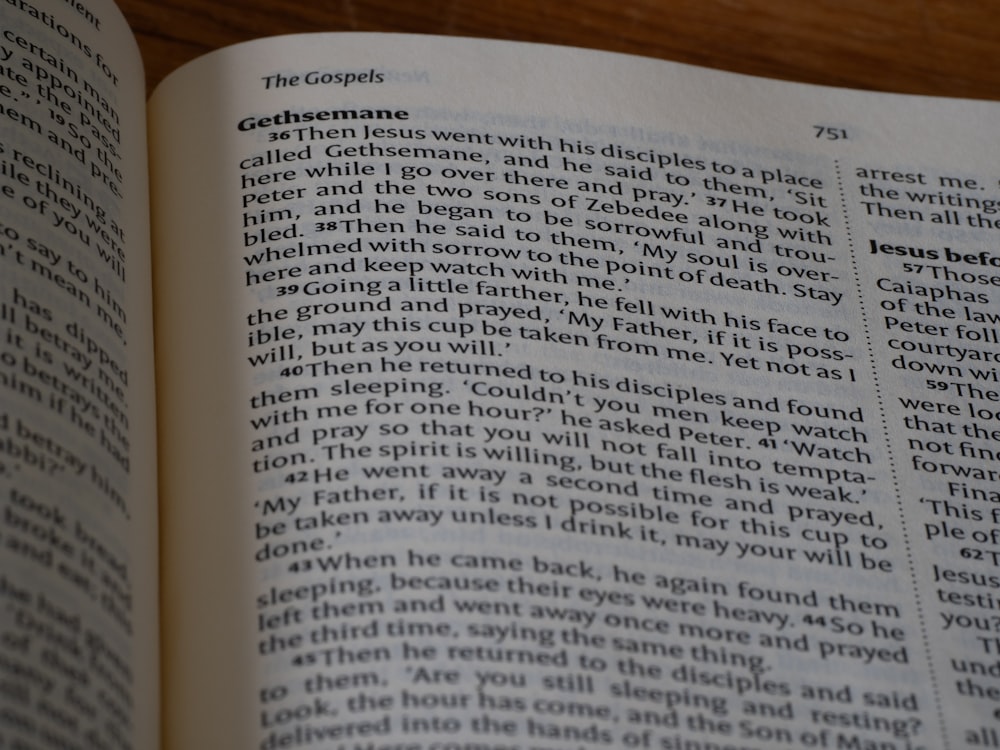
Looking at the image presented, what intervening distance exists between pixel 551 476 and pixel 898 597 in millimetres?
A: 168

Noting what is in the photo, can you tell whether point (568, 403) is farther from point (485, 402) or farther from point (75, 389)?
point (75, 389)

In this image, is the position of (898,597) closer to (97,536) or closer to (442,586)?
(442,586)

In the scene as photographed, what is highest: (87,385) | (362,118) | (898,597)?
(362,118)

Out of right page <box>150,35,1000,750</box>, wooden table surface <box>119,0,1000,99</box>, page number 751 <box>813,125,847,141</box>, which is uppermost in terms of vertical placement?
wooden table surface <box>119,0,1000,99</box>

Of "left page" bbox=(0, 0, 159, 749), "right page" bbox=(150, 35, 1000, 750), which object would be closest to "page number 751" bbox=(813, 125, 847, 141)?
"right page" bbox=(150, 35, 1000, 750)

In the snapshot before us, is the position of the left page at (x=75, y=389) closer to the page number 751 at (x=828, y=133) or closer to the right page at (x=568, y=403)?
the right page at (x=568, y=403)

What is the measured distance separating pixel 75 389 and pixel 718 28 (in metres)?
0.44

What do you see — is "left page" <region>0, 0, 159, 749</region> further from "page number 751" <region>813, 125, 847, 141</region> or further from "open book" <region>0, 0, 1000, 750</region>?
"page number 751" <region>813, 125, 847, 141</region>

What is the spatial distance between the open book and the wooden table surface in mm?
62

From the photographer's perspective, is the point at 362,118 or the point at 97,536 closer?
the point at 97,536

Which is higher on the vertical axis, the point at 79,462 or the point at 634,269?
the point at 634,269

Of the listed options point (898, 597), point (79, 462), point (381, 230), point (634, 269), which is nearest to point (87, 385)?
point (79, 462)

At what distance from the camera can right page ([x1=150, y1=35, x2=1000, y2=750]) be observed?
58 centimetres

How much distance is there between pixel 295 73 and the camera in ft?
2.32
